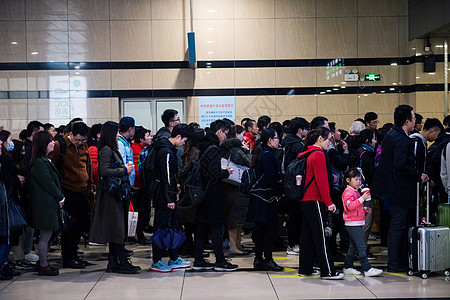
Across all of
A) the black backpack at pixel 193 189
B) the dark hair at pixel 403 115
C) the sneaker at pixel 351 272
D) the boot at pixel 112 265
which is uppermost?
the dark hair at pixel 403 115

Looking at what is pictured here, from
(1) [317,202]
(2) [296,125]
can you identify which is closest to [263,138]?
(2) [296,125]

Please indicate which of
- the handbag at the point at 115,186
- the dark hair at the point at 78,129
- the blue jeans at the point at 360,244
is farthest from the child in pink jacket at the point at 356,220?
the dark hair at the point at 78,129

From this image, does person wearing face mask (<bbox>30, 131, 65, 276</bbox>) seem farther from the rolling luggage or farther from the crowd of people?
the rolling luggage

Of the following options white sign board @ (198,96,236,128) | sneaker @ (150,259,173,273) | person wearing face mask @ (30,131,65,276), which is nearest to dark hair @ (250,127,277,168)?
sneaker @ (150,259,173,273)

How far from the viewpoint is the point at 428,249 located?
699cm

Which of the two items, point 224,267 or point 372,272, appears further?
point 224,267

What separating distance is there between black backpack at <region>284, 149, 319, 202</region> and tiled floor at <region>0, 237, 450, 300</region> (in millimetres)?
1010

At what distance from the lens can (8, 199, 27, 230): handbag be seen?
716 cm

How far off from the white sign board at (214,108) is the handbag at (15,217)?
8406 mm

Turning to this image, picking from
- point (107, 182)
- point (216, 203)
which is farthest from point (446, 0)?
point (107, 182)

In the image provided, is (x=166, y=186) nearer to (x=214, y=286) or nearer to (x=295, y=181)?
(x=214, y=286)

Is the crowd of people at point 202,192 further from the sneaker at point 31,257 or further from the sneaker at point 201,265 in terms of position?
the sneaker at point 31,257

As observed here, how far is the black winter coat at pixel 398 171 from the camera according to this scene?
718cm

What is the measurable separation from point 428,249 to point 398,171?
97 cm
